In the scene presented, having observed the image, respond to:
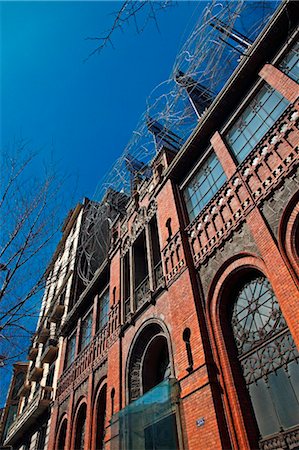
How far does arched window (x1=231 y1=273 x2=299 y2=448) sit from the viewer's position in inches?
225

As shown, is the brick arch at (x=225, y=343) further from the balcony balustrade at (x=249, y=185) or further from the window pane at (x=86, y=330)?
the window pane at (x=86, y=330)

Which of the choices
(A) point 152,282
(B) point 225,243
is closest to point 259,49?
(B) point 225,243

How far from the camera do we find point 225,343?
7.22 meters

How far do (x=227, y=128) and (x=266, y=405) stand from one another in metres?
7.42

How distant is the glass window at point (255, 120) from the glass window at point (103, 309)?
863 cm

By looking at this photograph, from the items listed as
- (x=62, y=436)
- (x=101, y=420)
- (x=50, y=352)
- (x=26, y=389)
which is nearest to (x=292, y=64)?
(x=101, y=420)

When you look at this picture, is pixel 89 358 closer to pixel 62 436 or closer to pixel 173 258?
pixel 62 436

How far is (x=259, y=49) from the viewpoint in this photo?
30.6 ft

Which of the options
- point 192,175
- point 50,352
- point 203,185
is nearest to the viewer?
point 203,185

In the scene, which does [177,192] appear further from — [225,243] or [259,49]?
[259,49]

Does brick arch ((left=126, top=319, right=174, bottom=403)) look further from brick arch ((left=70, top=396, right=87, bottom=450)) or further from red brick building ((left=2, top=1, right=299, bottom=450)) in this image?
brick arch ((left=70, top=396, right=87, bottom=450))

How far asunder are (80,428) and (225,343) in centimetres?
881

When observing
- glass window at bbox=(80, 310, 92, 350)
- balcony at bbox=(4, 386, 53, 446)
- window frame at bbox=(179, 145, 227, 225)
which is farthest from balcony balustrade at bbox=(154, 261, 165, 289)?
balcony at bbox=(4, 386, 53, 446)

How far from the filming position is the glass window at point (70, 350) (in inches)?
648
